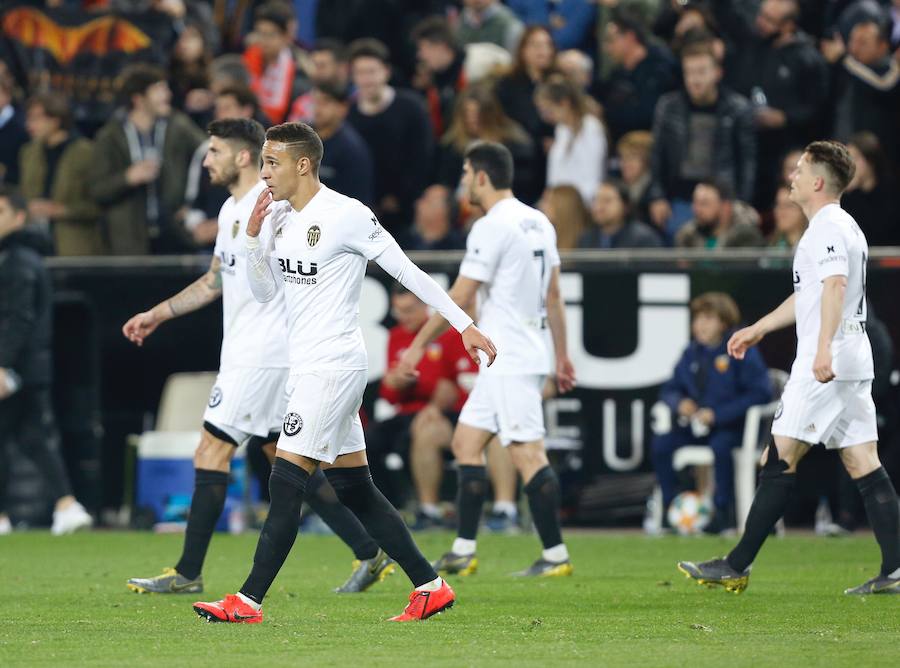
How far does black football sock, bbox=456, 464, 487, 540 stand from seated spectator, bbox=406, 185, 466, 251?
4869 mm

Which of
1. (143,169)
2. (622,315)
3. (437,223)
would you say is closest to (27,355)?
(143,169)

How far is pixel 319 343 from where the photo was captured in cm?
828

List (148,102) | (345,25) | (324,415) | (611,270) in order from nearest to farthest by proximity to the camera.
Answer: (324,415), (611,270), (148,102), (345,25)

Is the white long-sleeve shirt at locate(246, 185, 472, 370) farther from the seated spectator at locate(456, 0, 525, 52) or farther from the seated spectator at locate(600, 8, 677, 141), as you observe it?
the seated spectator at locate(456, 0, 525, 52)

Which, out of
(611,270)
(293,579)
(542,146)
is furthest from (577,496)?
(293,579)

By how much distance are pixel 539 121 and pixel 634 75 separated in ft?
3.45

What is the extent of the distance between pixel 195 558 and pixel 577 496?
5.94m

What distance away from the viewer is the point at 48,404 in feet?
50.1

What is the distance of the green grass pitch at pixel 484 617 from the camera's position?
7234mm

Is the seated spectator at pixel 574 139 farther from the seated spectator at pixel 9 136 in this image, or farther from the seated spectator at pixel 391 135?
the seated spectator at pixel 9 136

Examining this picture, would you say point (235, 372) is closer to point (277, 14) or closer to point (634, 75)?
point (634, 75)

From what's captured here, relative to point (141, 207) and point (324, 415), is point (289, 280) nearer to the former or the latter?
point (324, 415)

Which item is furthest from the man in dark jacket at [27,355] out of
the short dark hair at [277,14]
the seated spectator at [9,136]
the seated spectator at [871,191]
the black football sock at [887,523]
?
the black football sock at [887,523]

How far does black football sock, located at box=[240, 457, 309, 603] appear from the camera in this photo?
809cm
